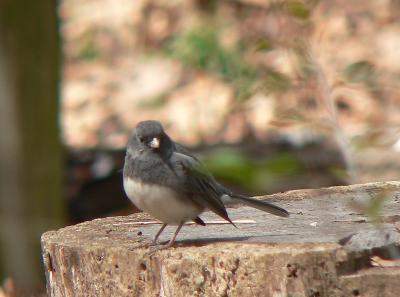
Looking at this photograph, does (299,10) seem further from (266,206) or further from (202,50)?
(202,50)

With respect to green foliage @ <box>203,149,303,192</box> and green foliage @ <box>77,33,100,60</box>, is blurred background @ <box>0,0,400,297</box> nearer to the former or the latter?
green foliage @ <box>77,33,100,60</box>

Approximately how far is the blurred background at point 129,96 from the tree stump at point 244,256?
902mm

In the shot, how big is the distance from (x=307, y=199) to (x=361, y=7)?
20.8 feet

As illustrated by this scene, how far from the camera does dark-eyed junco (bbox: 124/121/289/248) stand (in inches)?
137

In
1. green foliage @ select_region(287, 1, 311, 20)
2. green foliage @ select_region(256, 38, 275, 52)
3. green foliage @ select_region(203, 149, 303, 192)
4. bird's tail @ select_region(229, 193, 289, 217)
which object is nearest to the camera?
green foliage @ select_region(203, 149, 303, 192)

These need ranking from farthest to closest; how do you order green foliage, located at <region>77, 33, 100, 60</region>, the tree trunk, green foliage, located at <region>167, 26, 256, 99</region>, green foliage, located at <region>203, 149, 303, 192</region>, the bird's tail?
1. green foliage, located at <region>77, 33, 100, 60</region>
2. green foliage, located at <region>167, 26, 256, 99</region>
3. the tree trunk
4. the bird's tail
5. green foliage, located at <region>203, 149, 303, 192</region>

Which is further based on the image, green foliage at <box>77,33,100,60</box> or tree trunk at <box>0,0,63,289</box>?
green foliage at <box>77,33,100,60</box>

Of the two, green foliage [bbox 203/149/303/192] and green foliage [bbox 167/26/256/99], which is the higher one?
green foliage [bbox 167/26/256/99]

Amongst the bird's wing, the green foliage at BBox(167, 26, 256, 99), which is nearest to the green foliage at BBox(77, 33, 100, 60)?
the green foliage at BBox(167, 26, 256, 99)

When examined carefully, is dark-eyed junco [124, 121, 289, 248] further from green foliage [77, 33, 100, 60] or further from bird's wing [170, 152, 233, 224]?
green foliage [77, 33, 100, 60]

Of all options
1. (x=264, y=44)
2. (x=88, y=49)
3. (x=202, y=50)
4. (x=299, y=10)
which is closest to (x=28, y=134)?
(x=202, y=50)

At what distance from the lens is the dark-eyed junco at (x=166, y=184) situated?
11.4 feet

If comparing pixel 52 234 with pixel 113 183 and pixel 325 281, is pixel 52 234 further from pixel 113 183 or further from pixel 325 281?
pixel 113 183

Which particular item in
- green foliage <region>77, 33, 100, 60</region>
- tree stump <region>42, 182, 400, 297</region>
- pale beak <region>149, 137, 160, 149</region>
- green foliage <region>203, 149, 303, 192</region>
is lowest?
tree stump <region>42, 182, 400, 297</region>
